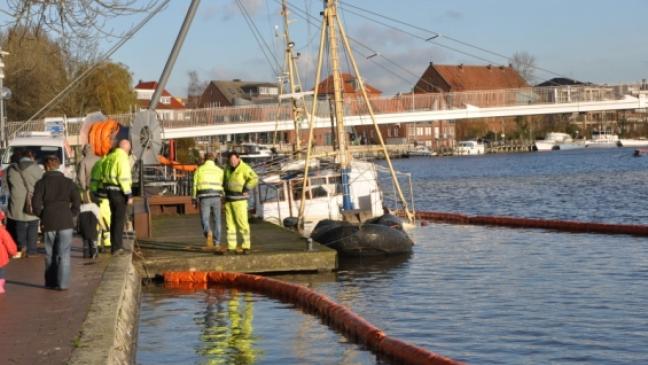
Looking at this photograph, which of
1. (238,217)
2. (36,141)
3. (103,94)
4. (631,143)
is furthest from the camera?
(631,143)

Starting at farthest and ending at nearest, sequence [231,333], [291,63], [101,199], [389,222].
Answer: [291,63] < [389,222] < [101,199] < [231,333]

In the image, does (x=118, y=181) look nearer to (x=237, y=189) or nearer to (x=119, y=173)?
(x=119, y=173)

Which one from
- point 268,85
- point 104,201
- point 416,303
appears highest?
point 268,85

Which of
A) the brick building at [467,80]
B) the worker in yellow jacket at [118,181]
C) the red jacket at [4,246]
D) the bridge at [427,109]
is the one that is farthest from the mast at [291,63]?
the brick building at [467,80]

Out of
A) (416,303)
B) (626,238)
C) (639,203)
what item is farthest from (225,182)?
(639,203)

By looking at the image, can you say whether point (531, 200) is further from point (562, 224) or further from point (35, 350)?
point (35, 350)

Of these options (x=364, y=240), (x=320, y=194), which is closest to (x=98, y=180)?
(x=364, y=240)

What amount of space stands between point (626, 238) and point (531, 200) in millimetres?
26163

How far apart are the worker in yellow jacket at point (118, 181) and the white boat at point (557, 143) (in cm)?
16317

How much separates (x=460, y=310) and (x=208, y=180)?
5.66m

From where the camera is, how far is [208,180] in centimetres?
2098

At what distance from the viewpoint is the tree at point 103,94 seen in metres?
76.4

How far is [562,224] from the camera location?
3384 centimetres

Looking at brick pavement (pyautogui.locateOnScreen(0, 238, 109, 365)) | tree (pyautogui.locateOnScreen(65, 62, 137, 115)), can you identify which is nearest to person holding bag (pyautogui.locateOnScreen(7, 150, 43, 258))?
brick pavement (pyautogui.locateOnScreen(0, 238, 109, 365))
